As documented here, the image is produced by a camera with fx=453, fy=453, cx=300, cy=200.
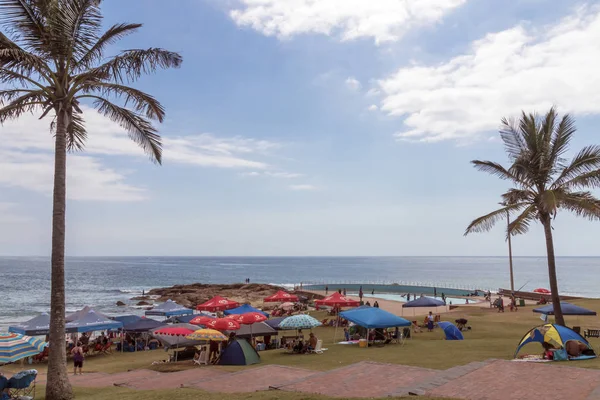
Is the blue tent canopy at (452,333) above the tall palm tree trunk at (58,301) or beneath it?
beneath

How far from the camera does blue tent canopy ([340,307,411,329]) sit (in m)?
18.6

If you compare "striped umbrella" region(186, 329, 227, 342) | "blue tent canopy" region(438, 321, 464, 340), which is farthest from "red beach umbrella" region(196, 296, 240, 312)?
"blue tent canopy" region(438, 321, 464, 340)

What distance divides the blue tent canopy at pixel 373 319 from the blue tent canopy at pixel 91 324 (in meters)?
12.9

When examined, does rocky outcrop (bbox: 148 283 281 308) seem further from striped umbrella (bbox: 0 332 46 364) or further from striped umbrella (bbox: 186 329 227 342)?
striped umbrella (bbox: 0 332 46 364)

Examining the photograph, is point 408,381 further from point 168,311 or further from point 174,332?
point 168,311

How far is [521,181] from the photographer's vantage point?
19.0 m

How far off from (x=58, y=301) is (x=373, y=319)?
12.0 m

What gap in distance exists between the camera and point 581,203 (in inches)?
676

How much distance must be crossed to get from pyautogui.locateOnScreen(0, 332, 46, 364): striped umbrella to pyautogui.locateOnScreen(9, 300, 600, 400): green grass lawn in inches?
79.9

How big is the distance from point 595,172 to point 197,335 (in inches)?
641

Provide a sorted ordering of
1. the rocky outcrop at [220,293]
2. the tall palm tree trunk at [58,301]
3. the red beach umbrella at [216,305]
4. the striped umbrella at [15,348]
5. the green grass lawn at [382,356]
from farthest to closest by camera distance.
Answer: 1. the rocky outcrop at [220,293]
2. the red beach umbrella at [216,305]
3. the striped umbrella at [15,348]
4. the green grass lawn at [382,356]
5. the tall palm tree trunk at [58,301]

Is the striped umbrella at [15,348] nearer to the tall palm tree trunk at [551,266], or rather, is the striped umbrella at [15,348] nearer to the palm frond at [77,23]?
the palm frond at [77,23]

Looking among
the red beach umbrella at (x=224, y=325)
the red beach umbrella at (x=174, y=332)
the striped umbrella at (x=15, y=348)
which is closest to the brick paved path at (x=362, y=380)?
the red beach umbrella at (x=224, y=325)

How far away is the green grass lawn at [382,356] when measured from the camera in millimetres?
12401
